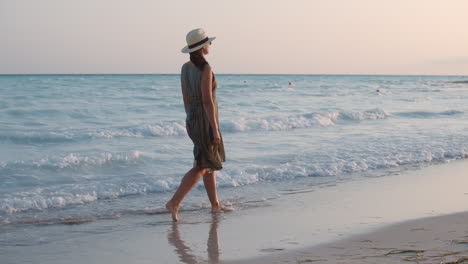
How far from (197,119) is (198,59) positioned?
539 mm

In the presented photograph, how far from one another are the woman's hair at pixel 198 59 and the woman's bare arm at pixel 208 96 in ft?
0.13

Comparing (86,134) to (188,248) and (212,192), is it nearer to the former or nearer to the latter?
(212,192)

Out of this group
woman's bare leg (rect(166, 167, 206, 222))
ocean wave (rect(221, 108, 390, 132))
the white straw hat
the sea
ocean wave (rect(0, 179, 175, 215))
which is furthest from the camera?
ocean wave (rect(221, 108, 390, 132))

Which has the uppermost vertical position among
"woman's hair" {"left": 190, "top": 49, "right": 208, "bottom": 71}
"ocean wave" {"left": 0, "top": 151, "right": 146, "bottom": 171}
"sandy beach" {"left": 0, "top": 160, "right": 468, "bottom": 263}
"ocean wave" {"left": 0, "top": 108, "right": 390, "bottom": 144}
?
"woman's hair" {"left": 190, "top": 49, "right": 208, "bottom": 71}

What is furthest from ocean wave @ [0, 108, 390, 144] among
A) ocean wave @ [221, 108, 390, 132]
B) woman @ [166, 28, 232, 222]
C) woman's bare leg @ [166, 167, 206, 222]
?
woman @ [166, 28, 232, 222]

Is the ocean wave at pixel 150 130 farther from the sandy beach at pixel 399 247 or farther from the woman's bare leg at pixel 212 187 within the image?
the sandy beach at pixel 399 247

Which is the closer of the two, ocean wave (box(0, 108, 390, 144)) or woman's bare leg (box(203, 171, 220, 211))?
woman's bare leg (box(203, 171, 220, 211))

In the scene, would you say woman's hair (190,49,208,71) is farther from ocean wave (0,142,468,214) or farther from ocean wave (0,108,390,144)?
ocean wave (0,108,390,144)

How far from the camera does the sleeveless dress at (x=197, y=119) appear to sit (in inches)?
219

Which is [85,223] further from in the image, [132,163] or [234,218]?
[132,163]

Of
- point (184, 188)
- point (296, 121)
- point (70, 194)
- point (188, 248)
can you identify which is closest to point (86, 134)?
point (296, 121)

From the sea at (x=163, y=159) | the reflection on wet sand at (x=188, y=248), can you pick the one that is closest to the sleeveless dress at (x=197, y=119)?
the reflection on wet sand at (x=188, y=248)

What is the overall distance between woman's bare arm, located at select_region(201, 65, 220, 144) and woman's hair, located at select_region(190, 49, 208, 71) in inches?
1.6

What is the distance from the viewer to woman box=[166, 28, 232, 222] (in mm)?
5449
